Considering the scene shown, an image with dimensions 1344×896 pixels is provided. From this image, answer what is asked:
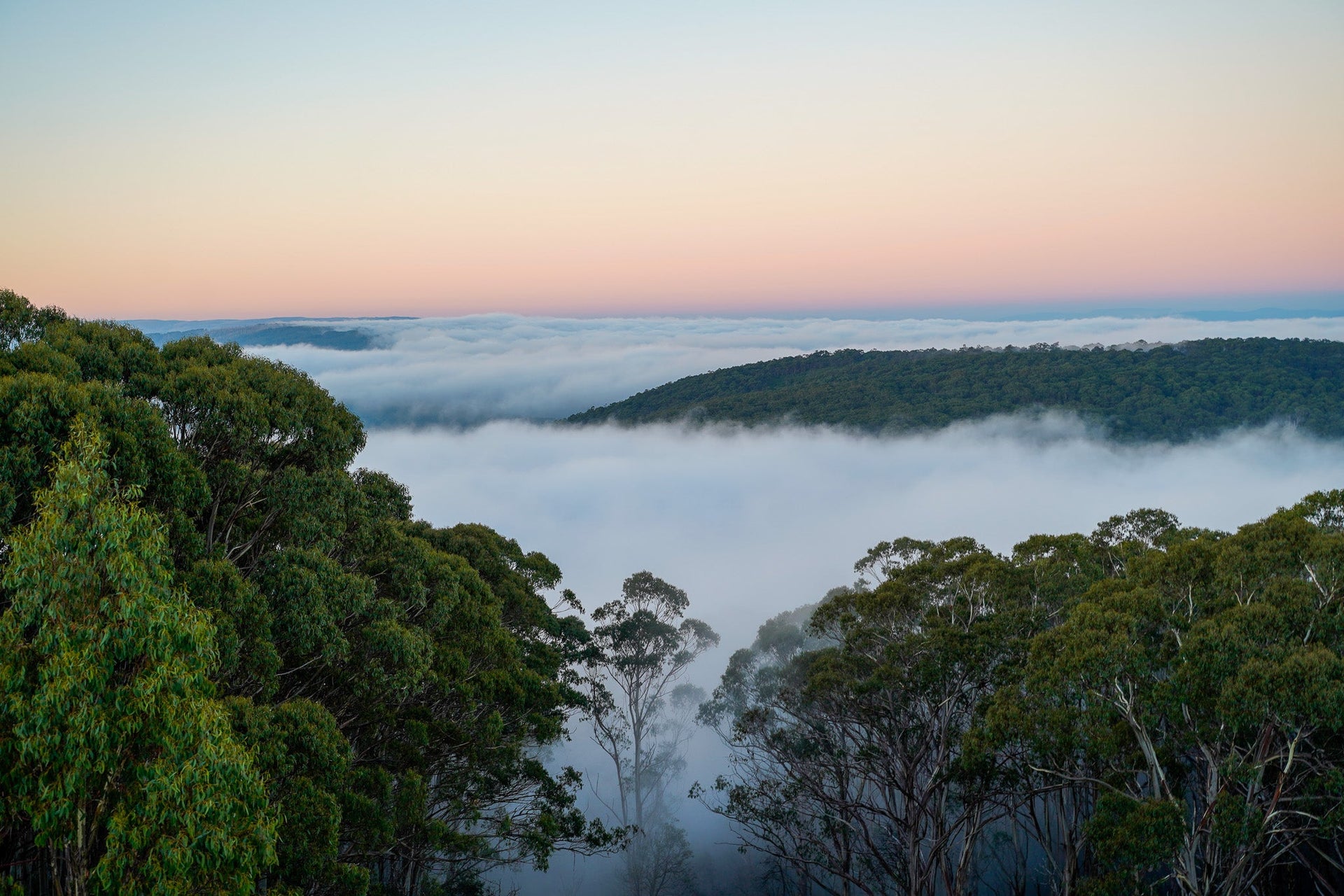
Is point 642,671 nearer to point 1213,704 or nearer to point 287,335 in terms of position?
point 1213,704

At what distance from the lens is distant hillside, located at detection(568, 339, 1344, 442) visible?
3408 inches

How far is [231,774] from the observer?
610 centimetres

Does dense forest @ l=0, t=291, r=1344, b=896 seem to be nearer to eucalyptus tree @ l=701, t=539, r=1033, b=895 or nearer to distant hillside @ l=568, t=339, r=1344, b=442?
eucalyptus tree @ l=701, t=539, r=1033, b=895

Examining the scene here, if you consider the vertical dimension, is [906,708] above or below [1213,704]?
below

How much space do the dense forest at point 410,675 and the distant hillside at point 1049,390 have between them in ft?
272

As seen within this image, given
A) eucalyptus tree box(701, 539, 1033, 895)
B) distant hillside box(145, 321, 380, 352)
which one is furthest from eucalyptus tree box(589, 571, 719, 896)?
distant hillside box(145, 321, 380, 352)

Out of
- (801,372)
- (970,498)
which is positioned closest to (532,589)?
(970,498)

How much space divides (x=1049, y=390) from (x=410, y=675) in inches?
4088

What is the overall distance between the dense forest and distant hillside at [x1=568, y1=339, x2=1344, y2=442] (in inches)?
3262

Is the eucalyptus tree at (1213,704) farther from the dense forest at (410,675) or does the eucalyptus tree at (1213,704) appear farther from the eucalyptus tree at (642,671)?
the eucalyptus tree at (642,671)

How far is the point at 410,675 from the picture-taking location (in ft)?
40.4

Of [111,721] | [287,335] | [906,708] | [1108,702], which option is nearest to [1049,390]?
[906,708]

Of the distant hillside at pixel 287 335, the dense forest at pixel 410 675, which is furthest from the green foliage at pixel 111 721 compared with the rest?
the distant hillside at pixel 287 335

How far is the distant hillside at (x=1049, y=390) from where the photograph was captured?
86562 mm
